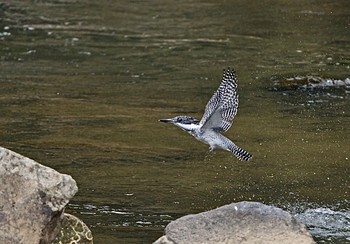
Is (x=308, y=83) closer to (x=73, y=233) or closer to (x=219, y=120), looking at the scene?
(x=219, y=120)

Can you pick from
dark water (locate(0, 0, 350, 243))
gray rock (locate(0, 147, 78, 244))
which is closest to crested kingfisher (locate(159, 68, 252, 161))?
dark water (locate(0, 0, 350, 243))

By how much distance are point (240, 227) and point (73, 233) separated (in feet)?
4.18

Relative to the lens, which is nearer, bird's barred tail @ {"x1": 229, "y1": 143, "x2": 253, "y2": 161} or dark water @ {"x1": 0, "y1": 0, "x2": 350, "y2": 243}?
bird's barred tail @ {"x1": 229, "y1": 143, "x2": 253, "y2": 161}

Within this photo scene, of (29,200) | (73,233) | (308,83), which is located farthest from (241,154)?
(308,83)

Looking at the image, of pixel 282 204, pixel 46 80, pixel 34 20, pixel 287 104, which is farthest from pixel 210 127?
pixel 34 20

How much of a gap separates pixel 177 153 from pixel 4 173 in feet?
14.5

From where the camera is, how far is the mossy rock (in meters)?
7.65

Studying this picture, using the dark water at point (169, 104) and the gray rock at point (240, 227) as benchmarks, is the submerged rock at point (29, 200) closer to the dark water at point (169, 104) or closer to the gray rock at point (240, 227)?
the gray rock at point (240, 227)

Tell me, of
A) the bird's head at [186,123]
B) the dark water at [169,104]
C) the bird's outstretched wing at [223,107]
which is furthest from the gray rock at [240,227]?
the dark water at [169,104]

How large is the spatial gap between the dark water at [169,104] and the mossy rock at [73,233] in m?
0.81

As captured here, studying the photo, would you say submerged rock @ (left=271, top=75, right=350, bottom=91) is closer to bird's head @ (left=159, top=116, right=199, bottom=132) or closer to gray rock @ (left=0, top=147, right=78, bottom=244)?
bird's head @ (left=159, top=116, right=199, bottom=132)

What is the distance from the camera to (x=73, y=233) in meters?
7.67

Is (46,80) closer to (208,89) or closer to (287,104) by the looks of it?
(208,89)

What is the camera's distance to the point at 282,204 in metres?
9.55
